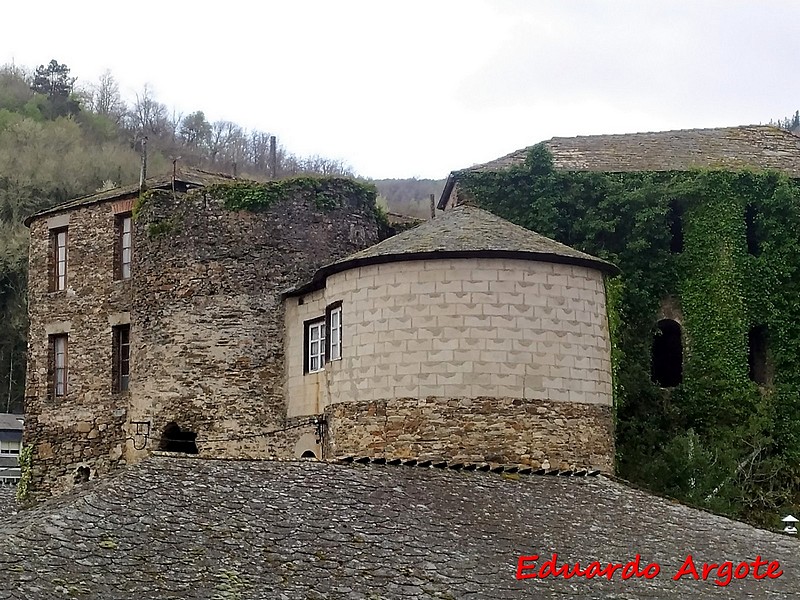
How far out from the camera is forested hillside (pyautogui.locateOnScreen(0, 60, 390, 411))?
159 ft

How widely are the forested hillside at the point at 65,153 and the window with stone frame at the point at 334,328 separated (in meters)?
14.2

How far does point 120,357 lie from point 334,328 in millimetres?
7693

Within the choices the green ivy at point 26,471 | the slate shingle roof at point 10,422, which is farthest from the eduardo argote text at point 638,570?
the slate shingle roof at point 10,422

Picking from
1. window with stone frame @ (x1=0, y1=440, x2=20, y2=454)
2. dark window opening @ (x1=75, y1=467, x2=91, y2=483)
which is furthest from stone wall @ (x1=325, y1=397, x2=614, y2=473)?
window with stone frame @ (x1=0, y1=440, x2=20, y2=454)

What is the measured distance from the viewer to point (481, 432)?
20.0 meters

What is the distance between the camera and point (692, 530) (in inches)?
666

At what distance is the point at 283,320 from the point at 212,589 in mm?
13445

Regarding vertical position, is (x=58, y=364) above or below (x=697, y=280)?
below

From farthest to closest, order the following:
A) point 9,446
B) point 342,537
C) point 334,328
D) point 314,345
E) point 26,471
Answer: point 9,446
point 26,471
point 314,345
point 334,328
point 342,537

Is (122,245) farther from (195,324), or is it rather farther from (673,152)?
(673,152)

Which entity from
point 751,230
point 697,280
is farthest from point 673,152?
point 697,280

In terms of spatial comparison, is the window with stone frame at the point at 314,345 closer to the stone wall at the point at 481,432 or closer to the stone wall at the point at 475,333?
the stone wall at the point at 475,333

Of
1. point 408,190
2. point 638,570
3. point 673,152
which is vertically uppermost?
point 408,190

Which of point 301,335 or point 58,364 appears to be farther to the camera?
point 58,364
